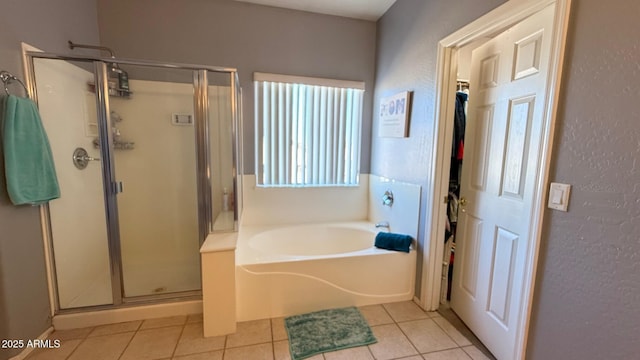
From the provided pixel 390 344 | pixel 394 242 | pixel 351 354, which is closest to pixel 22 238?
pixel 351 354

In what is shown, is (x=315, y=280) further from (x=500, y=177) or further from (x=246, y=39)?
(x=246, y=39)

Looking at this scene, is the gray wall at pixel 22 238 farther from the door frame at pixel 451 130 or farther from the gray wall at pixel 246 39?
the door frame at pixel 451 130

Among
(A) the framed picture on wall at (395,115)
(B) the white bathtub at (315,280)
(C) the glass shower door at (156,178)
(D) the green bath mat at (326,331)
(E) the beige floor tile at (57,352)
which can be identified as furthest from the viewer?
(A) the framed picture on wall at (395,115)

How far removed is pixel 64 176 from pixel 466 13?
9.73ft

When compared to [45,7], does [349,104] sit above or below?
below

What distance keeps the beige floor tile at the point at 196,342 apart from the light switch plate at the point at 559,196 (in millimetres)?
1979

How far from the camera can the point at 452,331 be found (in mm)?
1877

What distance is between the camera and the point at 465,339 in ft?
5.90

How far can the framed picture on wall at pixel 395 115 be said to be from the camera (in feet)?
7.61

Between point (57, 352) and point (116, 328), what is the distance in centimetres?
29

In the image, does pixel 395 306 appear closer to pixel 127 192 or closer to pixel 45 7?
pixel 127 192

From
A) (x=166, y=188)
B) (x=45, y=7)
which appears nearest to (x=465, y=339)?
(x=166, y=188)

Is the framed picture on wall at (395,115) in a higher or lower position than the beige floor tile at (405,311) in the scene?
higher

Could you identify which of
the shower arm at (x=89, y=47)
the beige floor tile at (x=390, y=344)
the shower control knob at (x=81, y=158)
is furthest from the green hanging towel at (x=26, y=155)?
the beige floor tile at (x=390, y=344)
